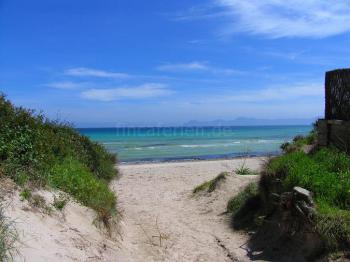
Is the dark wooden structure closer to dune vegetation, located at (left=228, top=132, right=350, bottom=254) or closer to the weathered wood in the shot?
the weathered wood

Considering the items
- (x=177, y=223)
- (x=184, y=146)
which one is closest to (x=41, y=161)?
(x=177, y=223)

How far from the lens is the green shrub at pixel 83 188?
335 inches

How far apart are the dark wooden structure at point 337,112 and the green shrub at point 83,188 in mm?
5071

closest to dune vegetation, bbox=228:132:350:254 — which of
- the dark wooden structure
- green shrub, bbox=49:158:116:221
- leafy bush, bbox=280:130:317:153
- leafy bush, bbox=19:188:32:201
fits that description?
the dark wooden structure

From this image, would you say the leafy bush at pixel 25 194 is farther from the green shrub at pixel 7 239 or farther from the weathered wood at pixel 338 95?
the weathered wood at pixel 338 95

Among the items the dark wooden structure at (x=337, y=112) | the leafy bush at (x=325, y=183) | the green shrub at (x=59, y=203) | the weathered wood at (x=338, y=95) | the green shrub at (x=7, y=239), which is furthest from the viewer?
the weathered wood at (x=338, y=95)

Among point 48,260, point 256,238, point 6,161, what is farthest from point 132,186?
point 48,260

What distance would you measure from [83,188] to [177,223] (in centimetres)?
295

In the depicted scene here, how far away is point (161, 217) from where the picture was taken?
459 inches

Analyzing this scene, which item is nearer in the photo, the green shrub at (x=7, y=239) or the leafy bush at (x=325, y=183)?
the green shrub at (x=7, y=239)

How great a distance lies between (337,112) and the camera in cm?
1130

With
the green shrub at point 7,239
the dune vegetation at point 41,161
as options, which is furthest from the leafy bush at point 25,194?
the green shrub at point 7,239

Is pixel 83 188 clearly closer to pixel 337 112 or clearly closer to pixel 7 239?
pixel 7 239

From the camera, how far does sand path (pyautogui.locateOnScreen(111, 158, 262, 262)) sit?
8492mm
